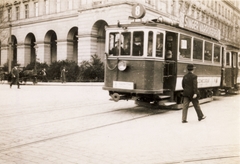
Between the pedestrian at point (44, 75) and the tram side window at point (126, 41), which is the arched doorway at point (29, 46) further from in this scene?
the tram side window at point (126, 41)

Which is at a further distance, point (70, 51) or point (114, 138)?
point (70, 51)

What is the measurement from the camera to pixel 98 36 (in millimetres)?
35250

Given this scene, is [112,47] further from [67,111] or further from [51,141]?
[51,141]

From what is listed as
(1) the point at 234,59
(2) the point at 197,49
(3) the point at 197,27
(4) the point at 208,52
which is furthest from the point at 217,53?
(1) the point at 234,59

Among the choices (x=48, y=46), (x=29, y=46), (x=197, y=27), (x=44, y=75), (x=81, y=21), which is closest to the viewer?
(x=197, y=27)

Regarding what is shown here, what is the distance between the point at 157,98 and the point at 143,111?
0.90 metres

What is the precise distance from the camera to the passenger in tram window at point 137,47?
10.0 meters

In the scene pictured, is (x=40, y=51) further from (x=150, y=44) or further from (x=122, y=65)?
(x=150, y=44)

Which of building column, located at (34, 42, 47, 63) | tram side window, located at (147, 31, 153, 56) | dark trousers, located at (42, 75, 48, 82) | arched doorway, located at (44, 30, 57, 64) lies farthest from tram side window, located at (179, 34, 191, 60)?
arched doorway, located at (44, 30, 57, 64)

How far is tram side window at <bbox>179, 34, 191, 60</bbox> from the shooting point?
11218 millimetres

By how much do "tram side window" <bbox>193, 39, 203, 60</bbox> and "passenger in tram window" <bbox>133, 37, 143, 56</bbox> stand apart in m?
3.21

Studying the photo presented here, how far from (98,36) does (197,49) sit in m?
23.8

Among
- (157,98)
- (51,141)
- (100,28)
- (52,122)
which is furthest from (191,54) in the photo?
(100,28)

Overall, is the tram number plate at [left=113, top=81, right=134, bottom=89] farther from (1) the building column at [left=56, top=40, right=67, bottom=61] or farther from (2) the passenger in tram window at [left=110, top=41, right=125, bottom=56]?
(1) the building column at [left=56, top=40, right=67, bottom=61]
